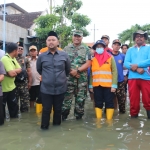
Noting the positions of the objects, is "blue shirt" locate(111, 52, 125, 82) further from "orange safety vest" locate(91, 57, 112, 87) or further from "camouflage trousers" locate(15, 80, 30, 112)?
"camouflage trousers" locate(15, 80, 30, 112)

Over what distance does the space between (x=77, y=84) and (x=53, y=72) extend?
809 millimetres

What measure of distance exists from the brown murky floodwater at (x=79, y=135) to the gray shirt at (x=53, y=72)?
28.3 inches

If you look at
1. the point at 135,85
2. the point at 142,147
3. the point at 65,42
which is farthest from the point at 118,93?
the point at 65,42

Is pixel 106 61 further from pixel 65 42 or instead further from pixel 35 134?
pixel 65 42

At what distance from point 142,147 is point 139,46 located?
2.38m

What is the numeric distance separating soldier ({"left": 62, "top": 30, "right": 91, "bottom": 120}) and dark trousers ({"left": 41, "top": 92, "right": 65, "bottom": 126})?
1.24 feet

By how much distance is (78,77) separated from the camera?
473 centimetres

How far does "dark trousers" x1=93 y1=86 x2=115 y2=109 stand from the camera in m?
4.83

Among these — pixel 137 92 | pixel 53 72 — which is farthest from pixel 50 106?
pixel 137 92

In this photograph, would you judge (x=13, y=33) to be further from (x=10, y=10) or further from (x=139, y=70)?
(x=139, y=70)

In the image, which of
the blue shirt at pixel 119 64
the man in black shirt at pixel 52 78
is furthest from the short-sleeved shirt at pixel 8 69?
the blue shirt at pixel 119 64

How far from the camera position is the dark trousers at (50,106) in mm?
4105

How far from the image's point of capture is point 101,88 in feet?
16.1

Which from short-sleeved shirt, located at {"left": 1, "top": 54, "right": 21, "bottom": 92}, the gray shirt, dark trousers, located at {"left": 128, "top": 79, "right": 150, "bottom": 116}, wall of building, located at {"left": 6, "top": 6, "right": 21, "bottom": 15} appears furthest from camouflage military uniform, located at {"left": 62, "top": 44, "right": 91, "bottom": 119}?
wall of building, located at {"left": 6, "top": 6, "right": 21, "bottom": 15}
